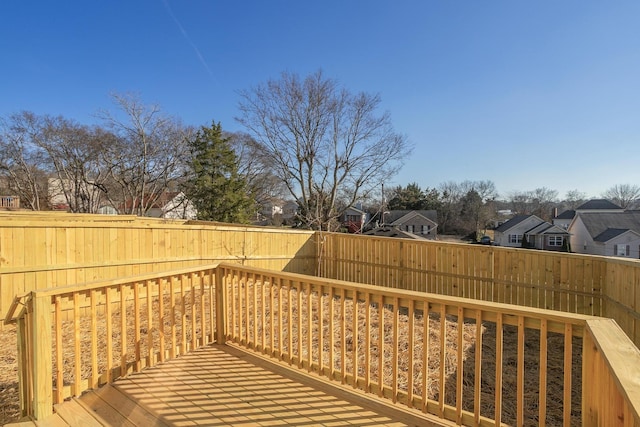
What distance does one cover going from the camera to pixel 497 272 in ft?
21.3

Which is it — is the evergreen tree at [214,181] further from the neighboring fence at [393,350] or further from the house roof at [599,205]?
the house roof at [599,205]

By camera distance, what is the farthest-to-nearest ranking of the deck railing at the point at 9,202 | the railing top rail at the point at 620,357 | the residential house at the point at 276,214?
the residential house at the point at 276,214
the deck railing at the point at 9,202
the railing top rail at the point at 620,357

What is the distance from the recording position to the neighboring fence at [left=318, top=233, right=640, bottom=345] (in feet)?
15.9

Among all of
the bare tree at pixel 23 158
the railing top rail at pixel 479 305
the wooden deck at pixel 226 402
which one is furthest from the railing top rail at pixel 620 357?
the bare tree at pixel 23 158

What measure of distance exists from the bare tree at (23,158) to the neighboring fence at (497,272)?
21884 mm

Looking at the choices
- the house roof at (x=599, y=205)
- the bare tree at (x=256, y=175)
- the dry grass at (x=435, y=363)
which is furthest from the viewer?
the house roof at (x=599, y=205)

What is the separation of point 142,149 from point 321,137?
12.0 meters

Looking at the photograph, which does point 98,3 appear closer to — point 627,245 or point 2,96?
point 2,96

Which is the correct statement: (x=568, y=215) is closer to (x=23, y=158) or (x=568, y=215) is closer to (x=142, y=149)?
(x=142, y=149)

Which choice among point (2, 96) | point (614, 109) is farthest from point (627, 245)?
point (2, 96)

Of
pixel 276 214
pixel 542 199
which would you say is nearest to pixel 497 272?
pixel 276 214

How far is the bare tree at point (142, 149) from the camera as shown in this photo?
1980 cm

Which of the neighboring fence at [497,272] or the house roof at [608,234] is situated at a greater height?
the neighboring fence at [497,272]

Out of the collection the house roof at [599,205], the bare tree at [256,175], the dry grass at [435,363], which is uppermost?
the bare tree at [256,175]
